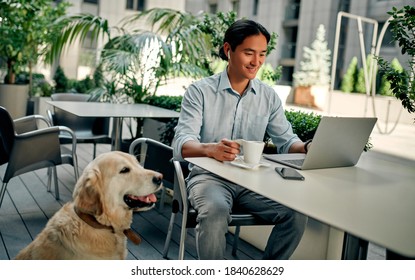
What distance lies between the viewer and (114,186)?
63.5 inches

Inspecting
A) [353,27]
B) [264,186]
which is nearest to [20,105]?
[264,186]

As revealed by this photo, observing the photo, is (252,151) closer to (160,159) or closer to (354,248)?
(354,248)

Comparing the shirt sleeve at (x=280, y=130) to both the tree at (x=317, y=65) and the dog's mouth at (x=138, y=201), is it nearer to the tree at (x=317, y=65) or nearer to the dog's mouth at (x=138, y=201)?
the dog's mouth at (x=138, y=201)

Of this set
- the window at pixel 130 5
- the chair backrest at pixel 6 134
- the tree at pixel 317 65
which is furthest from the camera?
the tree at pixel 317 65

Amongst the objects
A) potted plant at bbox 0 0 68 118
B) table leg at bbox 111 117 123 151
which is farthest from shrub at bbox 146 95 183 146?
potted plant at bbox 0 0 68 118

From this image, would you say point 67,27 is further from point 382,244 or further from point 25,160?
point 382,244

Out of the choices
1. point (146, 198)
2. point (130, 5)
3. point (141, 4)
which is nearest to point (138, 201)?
point (146, 198)

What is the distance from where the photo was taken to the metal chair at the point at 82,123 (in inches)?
151

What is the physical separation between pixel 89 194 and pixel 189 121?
0.63 metres

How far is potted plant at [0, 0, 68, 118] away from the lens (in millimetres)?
6251

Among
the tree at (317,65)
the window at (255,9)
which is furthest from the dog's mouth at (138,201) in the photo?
the window at (255,9)

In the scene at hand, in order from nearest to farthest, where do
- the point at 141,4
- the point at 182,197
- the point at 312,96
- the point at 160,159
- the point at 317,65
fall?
the point at 182,197, the point at 160,159, the point at 141,4, the point at 312,96, the point at 317,65

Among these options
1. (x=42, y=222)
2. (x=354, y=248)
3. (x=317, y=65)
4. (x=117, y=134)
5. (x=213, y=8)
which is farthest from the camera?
(x=213, y=8)

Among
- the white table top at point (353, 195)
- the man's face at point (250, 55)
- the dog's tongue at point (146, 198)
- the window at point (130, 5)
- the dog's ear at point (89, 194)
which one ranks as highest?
the window at point (130, 5)
